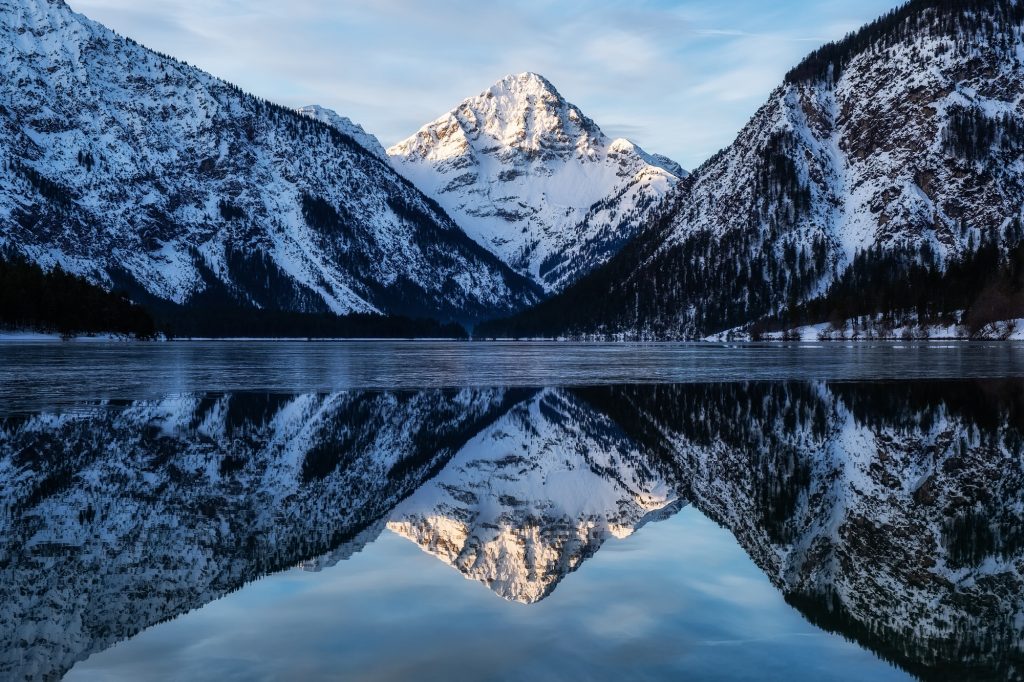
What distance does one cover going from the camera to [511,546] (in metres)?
19.2

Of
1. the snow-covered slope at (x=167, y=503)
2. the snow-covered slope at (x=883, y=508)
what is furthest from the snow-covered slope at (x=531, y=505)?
the snow-covered slope at (x=883, y=508)

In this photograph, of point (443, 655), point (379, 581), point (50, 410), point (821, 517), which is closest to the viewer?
point (443, 655)

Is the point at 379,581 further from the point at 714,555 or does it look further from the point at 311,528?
the point at 714,555

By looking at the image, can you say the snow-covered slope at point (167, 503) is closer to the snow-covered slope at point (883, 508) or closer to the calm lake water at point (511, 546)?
the calm lake water at point (511, 546)

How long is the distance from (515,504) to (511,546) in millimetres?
4626

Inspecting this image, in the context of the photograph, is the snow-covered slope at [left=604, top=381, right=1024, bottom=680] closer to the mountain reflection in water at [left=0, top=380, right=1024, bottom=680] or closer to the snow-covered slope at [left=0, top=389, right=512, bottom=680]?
the mountain reflection in water at [left=0, top=380, right=1024, bottom=680]

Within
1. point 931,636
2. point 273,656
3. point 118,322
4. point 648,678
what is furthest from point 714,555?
point 118,322

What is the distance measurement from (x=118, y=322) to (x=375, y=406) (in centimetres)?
16604

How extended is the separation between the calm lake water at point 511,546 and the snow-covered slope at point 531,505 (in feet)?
0.38

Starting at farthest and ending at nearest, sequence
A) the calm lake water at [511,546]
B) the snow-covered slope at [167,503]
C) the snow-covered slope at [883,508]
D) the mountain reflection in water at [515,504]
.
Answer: the mountain reflection in water at [515,504]
the snow-covered slope at [167,503]
the snow-covered slope at [883,508]
the calm lake water at [511,546]

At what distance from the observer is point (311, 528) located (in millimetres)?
20078

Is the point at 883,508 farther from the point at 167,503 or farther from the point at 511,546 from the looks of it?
the point at 167,503

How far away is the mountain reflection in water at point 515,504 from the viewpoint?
571 inches

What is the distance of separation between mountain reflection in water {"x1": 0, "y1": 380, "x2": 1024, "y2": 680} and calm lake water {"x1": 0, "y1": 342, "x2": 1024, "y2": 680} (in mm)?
93
